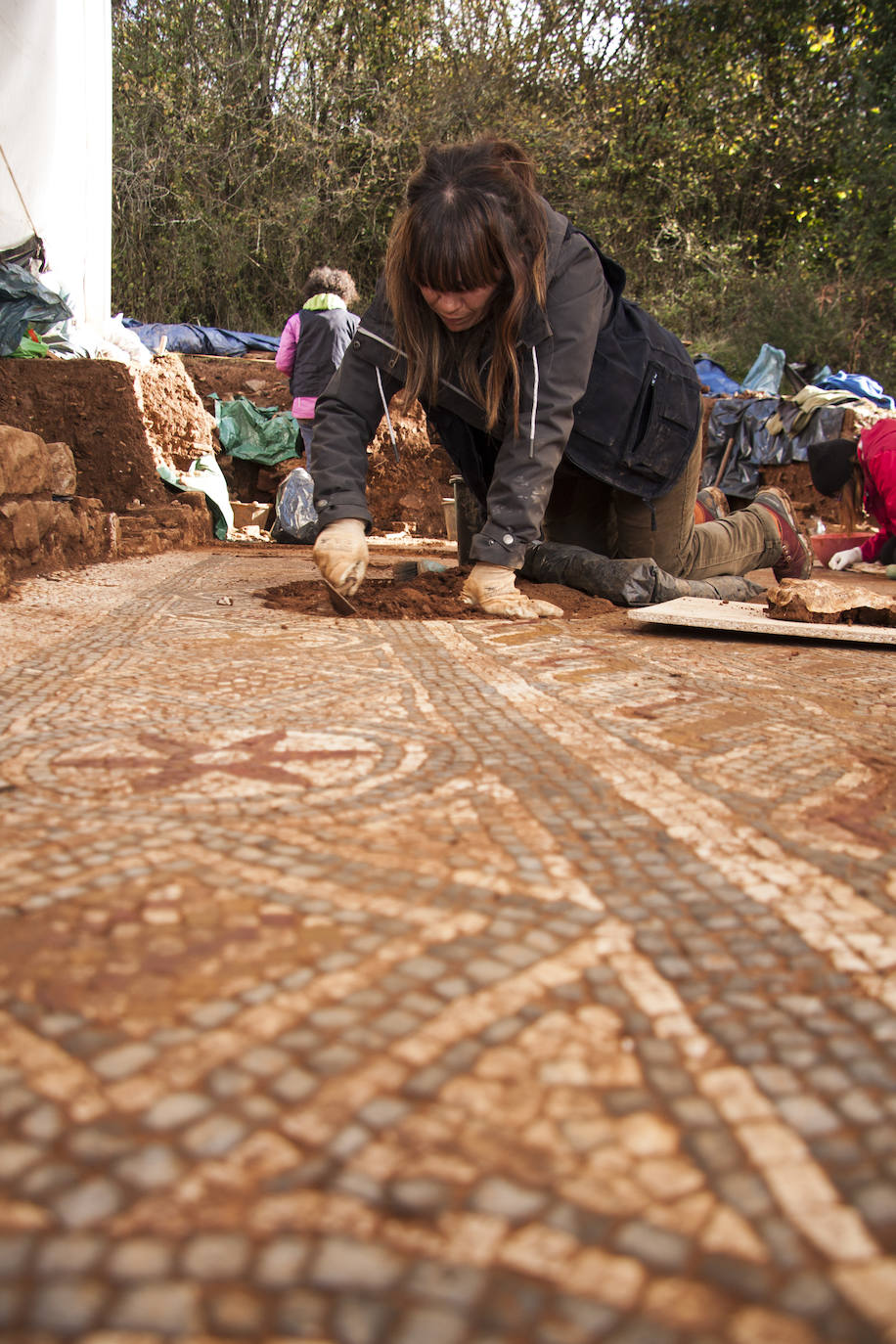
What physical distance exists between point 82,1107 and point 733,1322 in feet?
1.25

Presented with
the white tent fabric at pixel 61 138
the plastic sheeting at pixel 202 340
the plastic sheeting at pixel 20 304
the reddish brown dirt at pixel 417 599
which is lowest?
the reddish brown dirt at pixel 417 599

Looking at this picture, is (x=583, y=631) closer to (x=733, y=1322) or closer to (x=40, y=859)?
(x=40, y=859)

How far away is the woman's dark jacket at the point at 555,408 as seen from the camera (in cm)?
251

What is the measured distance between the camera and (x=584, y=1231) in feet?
1.64

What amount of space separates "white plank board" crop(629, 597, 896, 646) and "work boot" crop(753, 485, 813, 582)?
119 centimetres

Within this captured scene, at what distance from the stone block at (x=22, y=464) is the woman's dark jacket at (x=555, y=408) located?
106cm

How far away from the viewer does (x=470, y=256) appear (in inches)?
86.1

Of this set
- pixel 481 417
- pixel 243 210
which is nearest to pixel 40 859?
pixel 481 417

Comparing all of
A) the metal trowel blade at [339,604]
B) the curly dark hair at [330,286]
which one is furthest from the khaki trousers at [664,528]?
the curly dark hair at [330,286]

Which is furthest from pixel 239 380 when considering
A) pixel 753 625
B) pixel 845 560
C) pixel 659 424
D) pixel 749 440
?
pixel 753 625

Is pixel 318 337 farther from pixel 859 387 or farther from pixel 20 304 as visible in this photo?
pixel 859 387

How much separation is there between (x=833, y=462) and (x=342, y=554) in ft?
13.1

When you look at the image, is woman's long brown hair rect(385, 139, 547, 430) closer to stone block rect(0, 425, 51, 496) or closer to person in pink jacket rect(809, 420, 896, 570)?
stone block rect(0, 425, 51, 496)

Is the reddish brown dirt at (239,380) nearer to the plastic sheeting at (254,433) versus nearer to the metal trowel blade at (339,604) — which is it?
the plastic sheeting at (254,433)
